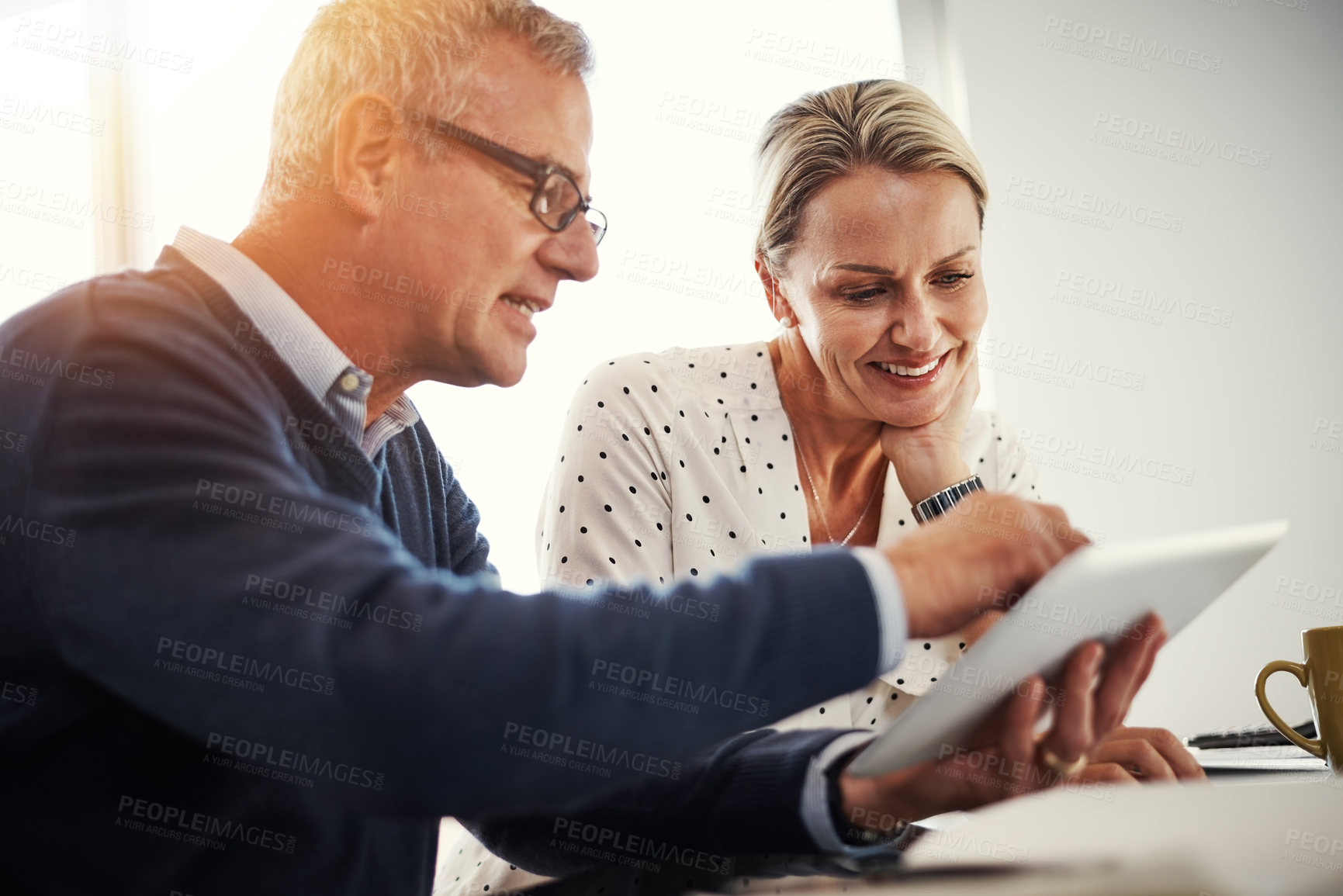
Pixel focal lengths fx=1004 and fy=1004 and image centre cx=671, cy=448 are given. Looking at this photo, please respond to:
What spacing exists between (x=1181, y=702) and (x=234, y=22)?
3.01m

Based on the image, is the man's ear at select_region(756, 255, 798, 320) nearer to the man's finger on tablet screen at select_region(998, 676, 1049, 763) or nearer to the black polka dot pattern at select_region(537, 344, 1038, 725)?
the black polka dot pattern at select_region(537, 344, 1038, 725)

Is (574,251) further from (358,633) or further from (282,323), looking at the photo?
(358,633)

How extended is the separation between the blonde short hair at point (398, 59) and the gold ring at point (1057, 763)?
2.54 ft

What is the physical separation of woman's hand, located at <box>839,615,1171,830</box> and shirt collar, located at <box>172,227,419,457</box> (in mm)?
552

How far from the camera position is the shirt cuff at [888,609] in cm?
62

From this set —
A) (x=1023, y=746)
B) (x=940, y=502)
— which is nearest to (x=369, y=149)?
(x=1023, y=746)

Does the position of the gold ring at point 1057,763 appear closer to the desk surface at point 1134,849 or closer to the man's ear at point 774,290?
the desk surface at point 1134,849

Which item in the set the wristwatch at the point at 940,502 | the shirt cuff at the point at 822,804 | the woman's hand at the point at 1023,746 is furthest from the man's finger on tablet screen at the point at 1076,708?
the wristwatch at the point at 940,502

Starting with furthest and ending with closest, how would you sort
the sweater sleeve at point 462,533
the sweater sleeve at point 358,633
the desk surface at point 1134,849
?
the sweater sleeve at point 462,533 → the sweater sleeve at point 358,633 → the desk surface at point 1134,849

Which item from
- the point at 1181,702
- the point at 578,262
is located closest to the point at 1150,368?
the point at 1181,702

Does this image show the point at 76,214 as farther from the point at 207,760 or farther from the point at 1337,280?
the point at 1337,280

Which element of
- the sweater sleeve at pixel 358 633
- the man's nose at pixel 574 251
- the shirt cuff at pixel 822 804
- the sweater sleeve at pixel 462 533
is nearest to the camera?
the sweater sleeve at pixel 358 633

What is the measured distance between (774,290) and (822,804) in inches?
38.5

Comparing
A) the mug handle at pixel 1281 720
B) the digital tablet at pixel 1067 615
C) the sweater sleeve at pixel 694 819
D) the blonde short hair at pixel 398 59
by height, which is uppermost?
the blonde short hair at pixel 398 59
